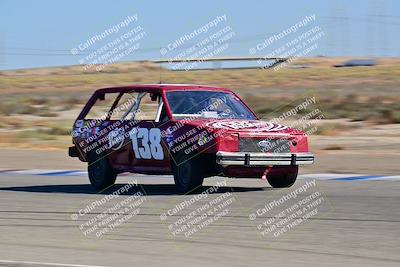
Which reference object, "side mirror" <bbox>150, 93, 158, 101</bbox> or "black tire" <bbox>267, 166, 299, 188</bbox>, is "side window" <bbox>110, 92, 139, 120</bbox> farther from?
"black tire" <bbox>267, 166, 299, 188</bbox>

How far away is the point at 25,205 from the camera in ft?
41.9

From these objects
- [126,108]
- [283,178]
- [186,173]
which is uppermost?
[126,108]

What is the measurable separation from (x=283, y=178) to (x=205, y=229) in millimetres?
4314

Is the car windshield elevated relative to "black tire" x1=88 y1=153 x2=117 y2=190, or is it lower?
elevated

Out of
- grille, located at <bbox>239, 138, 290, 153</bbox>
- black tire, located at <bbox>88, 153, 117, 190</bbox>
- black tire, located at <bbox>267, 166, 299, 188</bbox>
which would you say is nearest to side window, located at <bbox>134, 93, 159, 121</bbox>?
black tire, located at <bbox>88, 153, 117, 190</bbox>

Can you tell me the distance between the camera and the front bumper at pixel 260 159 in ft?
42.9

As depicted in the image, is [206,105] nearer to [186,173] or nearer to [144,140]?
[144,140]

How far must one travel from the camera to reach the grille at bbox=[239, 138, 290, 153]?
13336mm

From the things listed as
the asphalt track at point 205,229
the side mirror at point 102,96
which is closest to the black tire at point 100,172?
the asphalt track at point 205,229

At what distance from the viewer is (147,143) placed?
1398cm

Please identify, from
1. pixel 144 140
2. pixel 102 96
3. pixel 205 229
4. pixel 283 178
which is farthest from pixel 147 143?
pixel 205 229

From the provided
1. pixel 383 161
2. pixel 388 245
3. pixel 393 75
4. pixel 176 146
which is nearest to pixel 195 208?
pixel 176 146

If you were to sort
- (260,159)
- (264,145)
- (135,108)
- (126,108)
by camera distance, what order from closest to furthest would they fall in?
(260,159)
(264,145)
(135,108)
(126,108)

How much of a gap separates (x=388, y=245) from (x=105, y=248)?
2.49 m
